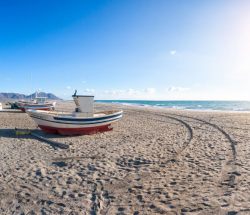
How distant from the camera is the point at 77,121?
13.1 metres

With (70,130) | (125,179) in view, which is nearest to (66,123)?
(70,130)

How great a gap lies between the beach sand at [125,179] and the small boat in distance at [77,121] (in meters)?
2.52

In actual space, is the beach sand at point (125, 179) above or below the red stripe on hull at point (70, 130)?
below

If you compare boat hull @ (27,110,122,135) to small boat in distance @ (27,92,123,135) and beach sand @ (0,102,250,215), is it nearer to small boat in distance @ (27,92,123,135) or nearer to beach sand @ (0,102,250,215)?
small boat in distance @ (27,92,123,135)

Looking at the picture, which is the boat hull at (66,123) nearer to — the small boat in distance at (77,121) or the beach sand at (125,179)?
the small boat in distance at (77,121)

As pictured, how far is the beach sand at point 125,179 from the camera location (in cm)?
480

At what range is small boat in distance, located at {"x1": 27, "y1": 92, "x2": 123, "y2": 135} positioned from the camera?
12.9m

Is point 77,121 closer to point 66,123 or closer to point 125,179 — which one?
point 66,123

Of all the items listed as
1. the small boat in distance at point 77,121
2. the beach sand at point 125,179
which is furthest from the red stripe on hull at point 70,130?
the beach sand at point 125,179

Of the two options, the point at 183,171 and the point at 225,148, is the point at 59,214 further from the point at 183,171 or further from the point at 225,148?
the point at 225,148

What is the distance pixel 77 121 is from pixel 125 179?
742cm

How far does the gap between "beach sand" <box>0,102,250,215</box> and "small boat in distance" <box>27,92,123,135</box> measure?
2525mm

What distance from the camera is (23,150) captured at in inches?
370

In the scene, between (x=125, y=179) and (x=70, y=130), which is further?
(x=70, y=130)
